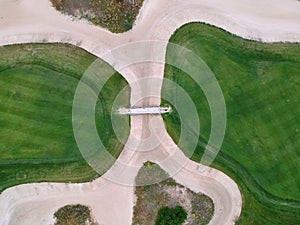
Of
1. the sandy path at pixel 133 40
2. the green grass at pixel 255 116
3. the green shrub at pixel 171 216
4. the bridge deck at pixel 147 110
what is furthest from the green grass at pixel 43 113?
the green grass at pixel 255 116

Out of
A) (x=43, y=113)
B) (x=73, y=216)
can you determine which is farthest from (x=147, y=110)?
(x=73, y=216)

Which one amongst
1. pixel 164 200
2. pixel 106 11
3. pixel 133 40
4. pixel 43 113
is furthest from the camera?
pixel 106 11

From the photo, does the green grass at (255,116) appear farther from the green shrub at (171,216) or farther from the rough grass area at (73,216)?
the rough grass area at (73,216)

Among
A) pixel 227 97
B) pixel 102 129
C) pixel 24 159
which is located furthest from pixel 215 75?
pixel 24 159

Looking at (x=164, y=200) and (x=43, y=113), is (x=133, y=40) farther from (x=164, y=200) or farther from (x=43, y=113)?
(x=164, y=200)

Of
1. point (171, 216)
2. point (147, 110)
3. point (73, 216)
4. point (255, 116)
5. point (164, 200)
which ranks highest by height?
point (147, 110)

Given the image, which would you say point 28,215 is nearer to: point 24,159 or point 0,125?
point 24,159
